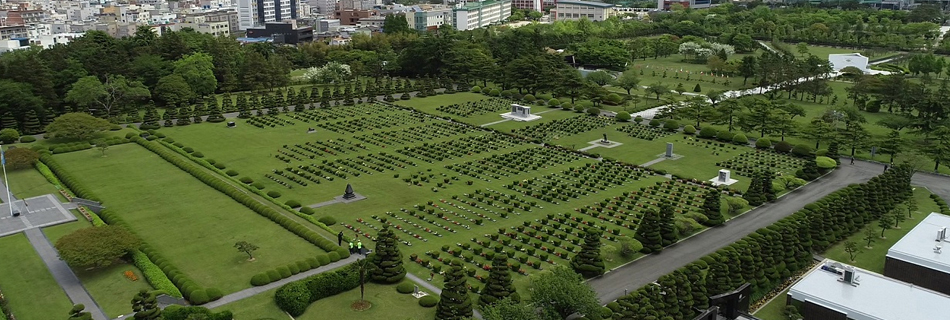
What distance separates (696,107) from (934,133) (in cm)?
2279

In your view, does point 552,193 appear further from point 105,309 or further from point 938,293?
point 105,309

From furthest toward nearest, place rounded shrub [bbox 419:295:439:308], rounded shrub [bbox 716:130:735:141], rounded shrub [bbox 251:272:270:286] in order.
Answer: rounded shrub [bbox 716:130:735:141]
rounded shrub [bbox 251:272:270:286]
rounded shrub [bbox 419:295:439:308]

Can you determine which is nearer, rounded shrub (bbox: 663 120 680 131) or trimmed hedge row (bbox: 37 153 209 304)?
trimmed hedge row (bbox: 37 153 209 304)

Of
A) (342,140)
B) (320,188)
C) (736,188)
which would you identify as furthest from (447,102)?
(736,188)

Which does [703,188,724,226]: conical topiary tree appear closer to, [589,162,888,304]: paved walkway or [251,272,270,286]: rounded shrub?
[589,162,888,304]: paved walkway

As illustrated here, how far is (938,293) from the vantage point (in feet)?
120

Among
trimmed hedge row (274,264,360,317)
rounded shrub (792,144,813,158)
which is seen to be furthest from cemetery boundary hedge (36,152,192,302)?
rounded shrub (792,144,813,158)

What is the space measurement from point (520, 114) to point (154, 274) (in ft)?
168

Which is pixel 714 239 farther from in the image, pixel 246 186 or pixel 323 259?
pixel 246 186

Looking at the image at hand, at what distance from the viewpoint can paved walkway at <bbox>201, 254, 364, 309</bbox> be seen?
1479 inches

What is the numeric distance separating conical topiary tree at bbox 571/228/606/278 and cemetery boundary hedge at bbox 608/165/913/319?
402 centimetres

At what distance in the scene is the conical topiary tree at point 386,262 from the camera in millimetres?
39688

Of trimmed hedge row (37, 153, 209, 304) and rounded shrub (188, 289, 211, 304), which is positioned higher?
trimmed hedge row (37, 153, 209, 304)

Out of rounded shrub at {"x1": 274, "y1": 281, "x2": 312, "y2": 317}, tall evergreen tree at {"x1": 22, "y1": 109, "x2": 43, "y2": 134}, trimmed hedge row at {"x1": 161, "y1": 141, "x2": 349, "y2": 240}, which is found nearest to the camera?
rounded shrub at {"x1": 274, "y1": 281, "x2": 312, "y2": 317}
